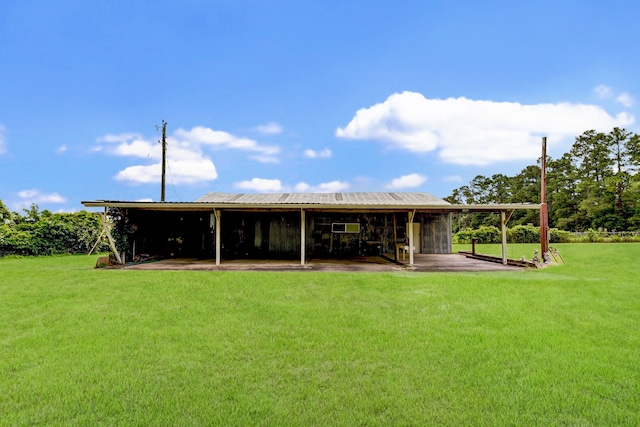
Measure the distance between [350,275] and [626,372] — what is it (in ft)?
20.2

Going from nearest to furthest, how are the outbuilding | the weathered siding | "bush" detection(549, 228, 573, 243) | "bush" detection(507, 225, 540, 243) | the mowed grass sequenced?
the mowed grass < the outbuilding < the weathered siding < "bush" detection(507, 225, 540, 243) < "bush" detection(549, 228, 573, 243)

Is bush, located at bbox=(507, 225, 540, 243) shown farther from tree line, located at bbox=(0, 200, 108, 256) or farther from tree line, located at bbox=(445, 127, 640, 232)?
tree line, located at bbox=(0, 200, 108, 256)

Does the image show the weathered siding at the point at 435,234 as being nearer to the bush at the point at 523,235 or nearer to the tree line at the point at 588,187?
the bush at the point at 523,235

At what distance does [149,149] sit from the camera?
21.2 meters

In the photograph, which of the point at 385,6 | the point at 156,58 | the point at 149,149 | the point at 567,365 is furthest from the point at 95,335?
the point at 149,149

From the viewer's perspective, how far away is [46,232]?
53.6ft

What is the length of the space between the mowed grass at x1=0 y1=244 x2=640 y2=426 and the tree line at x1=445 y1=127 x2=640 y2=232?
92.3ft

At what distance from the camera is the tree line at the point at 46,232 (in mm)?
15570

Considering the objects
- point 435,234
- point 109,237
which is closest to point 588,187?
point 435,234

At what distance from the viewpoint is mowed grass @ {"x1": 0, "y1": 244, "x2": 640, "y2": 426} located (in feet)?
9.34

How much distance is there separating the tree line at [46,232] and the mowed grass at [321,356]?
1044 centimetres

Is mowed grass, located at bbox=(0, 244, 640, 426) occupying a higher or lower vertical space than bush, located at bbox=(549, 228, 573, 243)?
lower

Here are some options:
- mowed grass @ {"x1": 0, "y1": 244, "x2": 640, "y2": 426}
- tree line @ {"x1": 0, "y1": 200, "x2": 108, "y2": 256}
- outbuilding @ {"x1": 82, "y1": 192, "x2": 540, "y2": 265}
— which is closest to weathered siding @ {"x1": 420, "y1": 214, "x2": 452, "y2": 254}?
outbuilding @ {"x1": 82, "y1": 192, "x2": 540, "y2": 265}

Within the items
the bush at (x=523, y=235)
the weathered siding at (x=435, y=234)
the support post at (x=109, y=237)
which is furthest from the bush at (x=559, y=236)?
the support post at (x=109, y=237)
